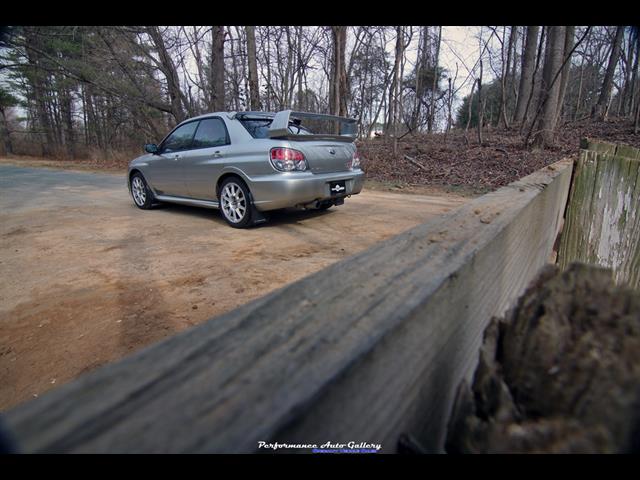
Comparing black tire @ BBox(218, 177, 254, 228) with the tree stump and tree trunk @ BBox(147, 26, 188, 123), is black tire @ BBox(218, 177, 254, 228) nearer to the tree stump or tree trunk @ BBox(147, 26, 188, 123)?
the tree stump

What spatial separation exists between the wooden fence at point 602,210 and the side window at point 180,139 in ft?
16.9

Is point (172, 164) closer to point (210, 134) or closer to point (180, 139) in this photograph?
point (180, 139)

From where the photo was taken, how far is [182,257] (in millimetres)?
3496

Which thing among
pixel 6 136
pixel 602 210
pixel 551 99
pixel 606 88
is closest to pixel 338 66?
pixel 551 99

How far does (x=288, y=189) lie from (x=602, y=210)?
3076mm

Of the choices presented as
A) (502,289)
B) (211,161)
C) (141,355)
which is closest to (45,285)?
(211,161)

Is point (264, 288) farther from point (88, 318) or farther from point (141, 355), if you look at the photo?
point (141, 355)

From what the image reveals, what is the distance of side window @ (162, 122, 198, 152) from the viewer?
5473 mm

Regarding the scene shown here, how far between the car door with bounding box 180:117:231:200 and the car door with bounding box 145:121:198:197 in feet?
0.47

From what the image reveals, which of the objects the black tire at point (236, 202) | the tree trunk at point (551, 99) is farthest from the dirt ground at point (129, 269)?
the tree trunk at point (551, 99)

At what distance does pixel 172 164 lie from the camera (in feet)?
18.4

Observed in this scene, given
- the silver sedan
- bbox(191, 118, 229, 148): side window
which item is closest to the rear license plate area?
the silver sedan

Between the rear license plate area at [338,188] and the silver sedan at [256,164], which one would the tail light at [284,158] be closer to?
the silver sedan at [256,164]

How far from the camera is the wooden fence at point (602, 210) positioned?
2125mm
